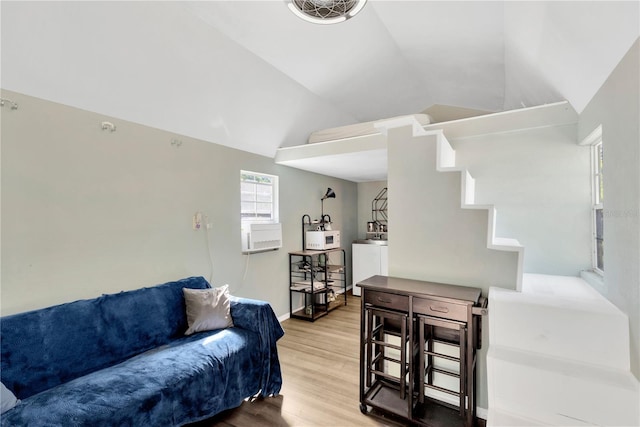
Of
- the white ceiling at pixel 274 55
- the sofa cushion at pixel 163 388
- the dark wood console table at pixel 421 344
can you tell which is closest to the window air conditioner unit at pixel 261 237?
the white ceiling at pixel 274 55

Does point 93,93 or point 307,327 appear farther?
point 307,327

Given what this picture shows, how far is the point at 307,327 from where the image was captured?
3678mm

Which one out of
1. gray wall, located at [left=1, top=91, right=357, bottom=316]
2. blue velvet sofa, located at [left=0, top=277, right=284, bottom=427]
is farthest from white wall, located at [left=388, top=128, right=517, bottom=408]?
gray wall, located at [left=1, top=91, right=357, bottom=316]

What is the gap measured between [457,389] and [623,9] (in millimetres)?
2346

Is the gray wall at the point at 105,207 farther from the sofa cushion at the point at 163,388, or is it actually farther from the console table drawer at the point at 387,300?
the console table drawer at the point at 387,300

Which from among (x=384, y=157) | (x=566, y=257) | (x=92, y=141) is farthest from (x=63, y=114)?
(x=566, y=257)

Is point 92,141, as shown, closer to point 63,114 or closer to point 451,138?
point 63,114

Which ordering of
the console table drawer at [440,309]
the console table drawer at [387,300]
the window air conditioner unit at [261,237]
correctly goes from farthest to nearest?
the window air conditioner unit at [261,237]
the console table drawer at [387,300]
the console table drawer at [440,309]

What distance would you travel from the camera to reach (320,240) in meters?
4.23

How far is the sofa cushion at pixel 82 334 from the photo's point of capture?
5.30 feet

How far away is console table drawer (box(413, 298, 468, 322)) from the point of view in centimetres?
178

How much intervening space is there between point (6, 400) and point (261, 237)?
7.83ft

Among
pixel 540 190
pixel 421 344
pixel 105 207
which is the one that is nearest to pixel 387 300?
pixel 421 344

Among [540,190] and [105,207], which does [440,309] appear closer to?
[540,190]
